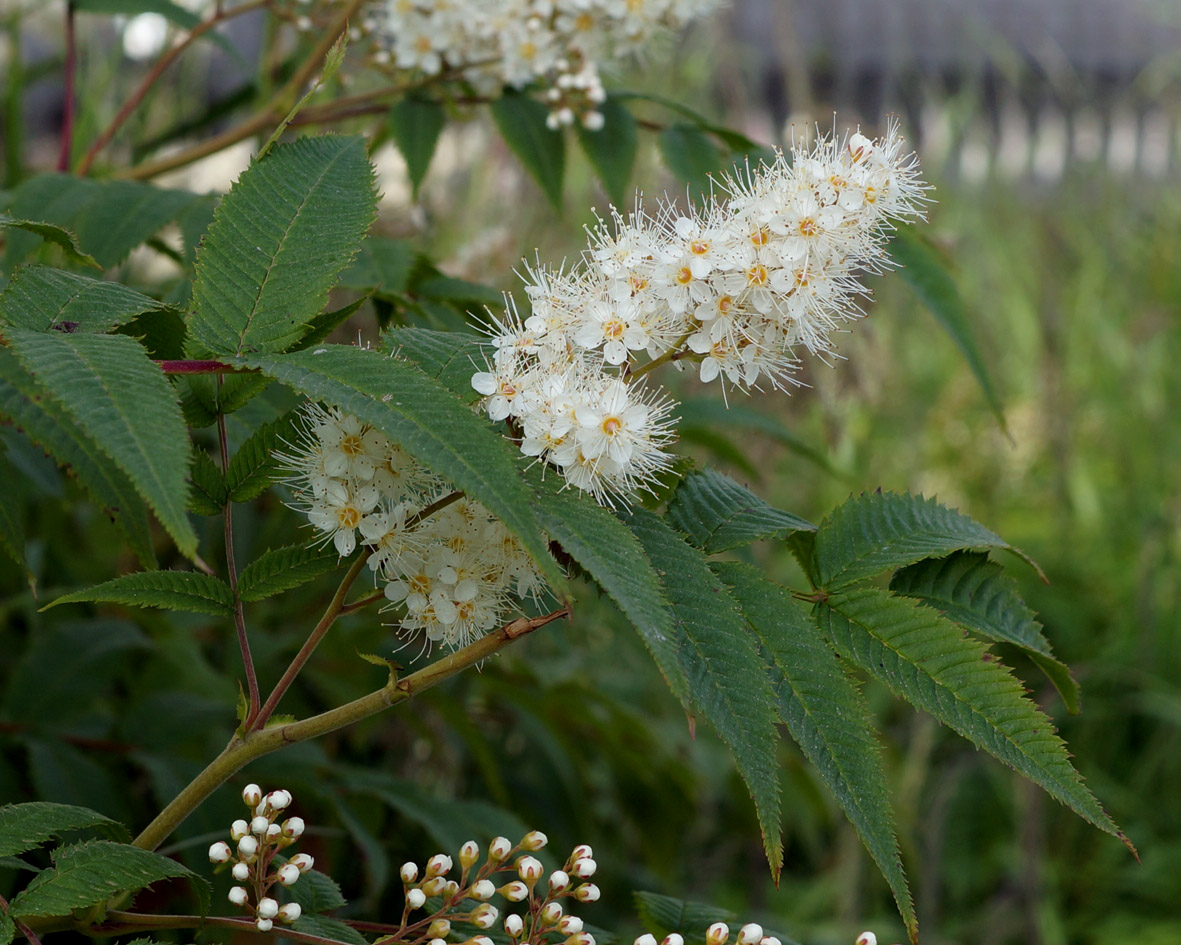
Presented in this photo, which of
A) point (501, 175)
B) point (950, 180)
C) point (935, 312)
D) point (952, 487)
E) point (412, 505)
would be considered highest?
point (950, 180)

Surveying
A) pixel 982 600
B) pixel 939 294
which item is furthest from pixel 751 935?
pixel 939 294

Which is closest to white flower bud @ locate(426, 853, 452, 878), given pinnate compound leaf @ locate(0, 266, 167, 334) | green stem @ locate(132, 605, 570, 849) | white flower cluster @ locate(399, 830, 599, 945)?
white flower cluster @ locate(399, 830, 599, 945)

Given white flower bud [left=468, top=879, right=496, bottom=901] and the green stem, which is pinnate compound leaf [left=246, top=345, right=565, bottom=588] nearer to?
the green stem

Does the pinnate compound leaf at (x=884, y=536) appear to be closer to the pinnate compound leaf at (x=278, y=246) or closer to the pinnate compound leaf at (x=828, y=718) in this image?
the pinnate compound leaf at (x=828, y=718)

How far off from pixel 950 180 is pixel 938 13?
6.84ft

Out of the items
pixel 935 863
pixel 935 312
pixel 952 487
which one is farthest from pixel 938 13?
pixel 935 312

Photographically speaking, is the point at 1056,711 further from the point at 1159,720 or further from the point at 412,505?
the point at 412,505

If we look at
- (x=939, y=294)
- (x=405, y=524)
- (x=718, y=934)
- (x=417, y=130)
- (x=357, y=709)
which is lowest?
(x=718, y=934)

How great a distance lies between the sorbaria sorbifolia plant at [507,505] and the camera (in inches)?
22.3

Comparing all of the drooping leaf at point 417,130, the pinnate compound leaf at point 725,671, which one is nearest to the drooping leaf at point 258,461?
the pinnate compound leaf at point 725,671

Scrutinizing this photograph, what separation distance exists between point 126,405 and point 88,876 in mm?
257

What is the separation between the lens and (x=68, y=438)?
651 mm

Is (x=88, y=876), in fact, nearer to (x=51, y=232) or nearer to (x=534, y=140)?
(x=51, y=232)

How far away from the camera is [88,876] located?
1.94 ft
